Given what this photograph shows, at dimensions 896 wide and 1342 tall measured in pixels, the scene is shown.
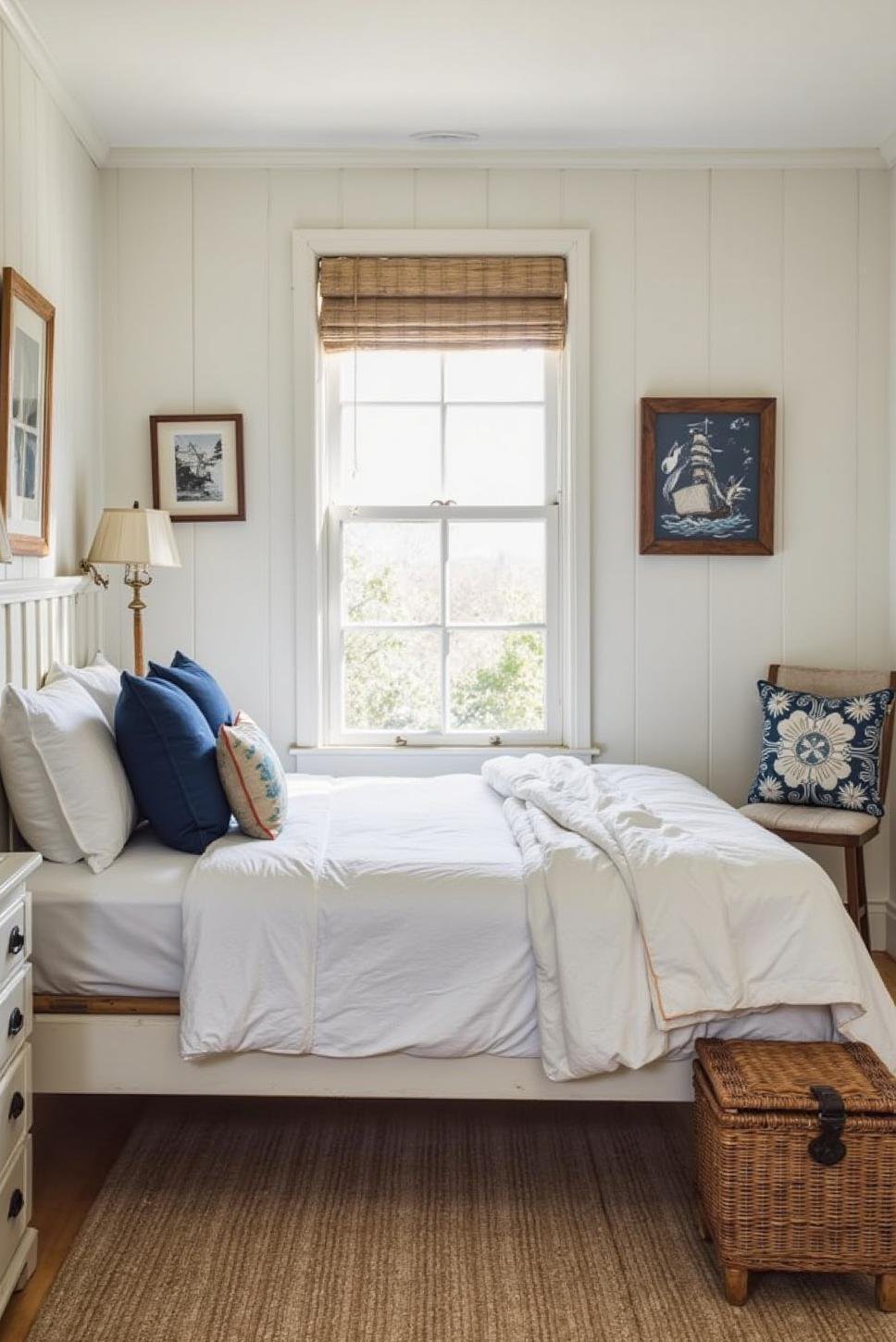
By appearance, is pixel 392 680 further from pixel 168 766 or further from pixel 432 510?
pixel 168 766

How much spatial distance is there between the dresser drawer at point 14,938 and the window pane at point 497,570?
2.27m

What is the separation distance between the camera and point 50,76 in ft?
11.1

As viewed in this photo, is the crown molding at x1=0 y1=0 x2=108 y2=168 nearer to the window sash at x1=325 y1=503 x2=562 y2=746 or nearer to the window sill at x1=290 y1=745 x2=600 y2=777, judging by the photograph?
the window sash at x1=325 y1=503 x2=562 y2=746

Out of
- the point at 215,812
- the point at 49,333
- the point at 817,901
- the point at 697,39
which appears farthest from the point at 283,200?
the point at 817,901

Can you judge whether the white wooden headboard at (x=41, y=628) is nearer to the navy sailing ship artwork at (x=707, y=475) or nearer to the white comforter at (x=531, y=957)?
the white comforter at (x=531, y=957)

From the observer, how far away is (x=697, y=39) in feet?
10.5

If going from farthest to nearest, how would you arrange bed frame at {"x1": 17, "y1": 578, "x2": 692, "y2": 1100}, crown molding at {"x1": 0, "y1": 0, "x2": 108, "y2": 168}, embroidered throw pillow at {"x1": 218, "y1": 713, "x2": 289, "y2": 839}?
crown molding at {"x1": 0, "y1": 0, "x2": 108, "y2": 168} → embroidered throw pillow at {"x1": 218, "y1": 713, "x2": 289, "y2": 839} → bed frame at {"x1": 17, "y1": 578, "x2": 692, "y2": 1100}

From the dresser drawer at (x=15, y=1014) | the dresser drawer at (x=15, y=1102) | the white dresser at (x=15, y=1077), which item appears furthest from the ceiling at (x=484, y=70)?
the dresser drawer at (x=15, y=1102)

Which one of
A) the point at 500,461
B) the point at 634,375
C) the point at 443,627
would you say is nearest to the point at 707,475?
the point at 634,375

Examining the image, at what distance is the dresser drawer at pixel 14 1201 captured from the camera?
6.68 feet

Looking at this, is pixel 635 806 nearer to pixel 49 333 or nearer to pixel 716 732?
pixel 716 732

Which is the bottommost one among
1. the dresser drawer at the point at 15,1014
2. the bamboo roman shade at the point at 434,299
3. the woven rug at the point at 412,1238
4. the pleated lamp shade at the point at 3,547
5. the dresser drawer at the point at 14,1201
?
the woven rug at the point at 412,1238

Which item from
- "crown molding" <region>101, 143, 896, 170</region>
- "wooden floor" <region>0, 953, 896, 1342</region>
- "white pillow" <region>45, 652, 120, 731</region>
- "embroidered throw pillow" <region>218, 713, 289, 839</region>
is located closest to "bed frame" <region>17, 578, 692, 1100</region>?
"wooden floor" <region>0, 953, 896, 1342</region>

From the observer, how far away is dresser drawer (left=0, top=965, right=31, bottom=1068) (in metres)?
2.07
